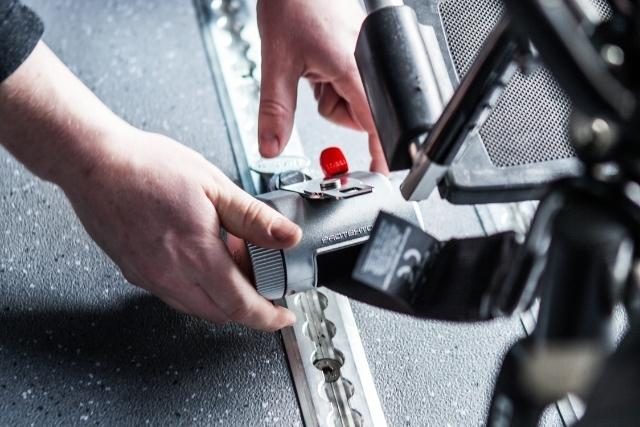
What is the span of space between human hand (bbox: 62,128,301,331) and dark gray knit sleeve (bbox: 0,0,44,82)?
9cm

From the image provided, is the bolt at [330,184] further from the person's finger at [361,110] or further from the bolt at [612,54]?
the bolt at [612,54]

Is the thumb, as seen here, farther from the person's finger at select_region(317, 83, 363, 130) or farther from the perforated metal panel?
the perforated metal panel

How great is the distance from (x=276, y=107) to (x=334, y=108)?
0.10 metres

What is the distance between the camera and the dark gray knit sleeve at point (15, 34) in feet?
1.69

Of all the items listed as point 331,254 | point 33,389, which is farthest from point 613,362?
point 33,389

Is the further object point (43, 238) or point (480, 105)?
point (43, 238)

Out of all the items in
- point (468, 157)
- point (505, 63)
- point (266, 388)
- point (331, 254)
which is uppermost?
point (505, 63)

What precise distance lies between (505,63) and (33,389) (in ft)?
1.43

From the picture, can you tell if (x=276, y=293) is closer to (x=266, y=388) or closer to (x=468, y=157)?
(x=266, y=388)

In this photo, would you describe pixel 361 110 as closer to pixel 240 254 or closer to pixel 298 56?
pixel 298 56

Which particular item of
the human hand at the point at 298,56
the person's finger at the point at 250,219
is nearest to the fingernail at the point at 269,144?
the human hand at the point at 298,56

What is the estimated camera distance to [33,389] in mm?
591

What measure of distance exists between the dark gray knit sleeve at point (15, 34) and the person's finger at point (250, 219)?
0.54ft

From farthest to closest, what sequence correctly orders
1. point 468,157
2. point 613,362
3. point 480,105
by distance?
point 468,157 < point 480,105 < point 613,362
